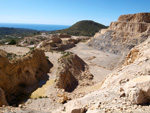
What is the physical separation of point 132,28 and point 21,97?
126ft

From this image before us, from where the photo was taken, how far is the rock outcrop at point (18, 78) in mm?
11703

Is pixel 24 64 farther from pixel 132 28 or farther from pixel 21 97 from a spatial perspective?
pixel 132 28

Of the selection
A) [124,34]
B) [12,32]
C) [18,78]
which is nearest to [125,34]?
[124,34]

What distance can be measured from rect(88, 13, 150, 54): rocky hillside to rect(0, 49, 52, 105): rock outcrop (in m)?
28.2

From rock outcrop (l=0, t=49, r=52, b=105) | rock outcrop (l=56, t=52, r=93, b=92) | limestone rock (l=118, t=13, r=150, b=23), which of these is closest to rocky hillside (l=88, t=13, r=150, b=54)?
limestone rock (l=118, t=13, r=150, b=23)

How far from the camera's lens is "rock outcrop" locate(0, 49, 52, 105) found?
1170cm

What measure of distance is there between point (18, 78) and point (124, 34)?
35.9 meters

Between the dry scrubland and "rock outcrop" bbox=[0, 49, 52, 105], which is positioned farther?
"rock outcrop" bbox=[0, 49, 52, 105]

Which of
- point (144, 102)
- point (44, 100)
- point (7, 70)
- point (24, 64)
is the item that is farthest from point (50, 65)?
point (144, 102)

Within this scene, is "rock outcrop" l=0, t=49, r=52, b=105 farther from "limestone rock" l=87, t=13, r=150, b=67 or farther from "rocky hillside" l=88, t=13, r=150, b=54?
"rocky hillside" l=88, t=13, r=150, b=54

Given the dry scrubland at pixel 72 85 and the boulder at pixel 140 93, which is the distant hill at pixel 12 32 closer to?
the dry scrubland at pixel 72 85

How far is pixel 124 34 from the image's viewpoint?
133 ft

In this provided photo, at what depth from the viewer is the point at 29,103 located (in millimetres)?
10422

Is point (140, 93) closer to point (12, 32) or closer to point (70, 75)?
point (70, 75)
